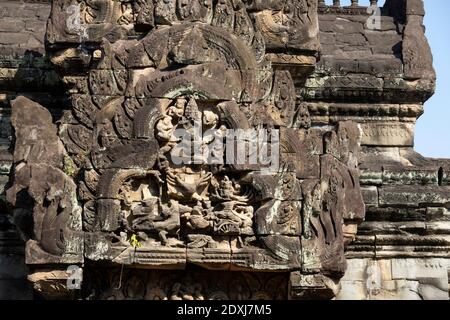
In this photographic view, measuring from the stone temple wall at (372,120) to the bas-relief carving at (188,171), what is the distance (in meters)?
0.28

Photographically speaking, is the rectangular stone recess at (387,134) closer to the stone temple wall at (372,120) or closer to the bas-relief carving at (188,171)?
the stone temple wall at (372,120)

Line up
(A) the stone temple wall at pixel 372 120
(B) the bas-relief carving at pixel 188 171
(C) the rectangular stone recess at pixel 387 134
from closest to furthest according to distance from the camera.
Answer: (B) the bas-relief carving at pixel 188 171, (A) the stone temple wall at pixel 372 120, (C) the rectangular stone recess at pixel 387 134

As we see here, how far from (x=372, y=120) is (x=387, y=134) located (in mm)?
198

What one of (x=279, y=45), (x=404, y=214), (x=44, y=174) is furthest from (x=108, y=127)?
(x=404, y=214)

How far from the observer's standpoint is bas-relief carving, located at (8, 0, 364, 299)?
36.5ft

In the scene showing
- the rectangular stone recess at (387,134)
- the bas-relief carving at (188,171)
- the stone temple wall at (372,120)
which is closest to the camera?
the bas-relief carving at (188,171)

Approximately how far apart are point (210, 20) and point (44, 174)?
1.85 meters

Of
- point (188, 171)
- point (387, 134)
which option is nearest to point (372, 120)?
point (387, 134)

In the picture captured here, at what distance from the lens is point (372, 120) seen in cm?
1328

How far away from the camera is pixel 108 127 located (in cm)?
1130

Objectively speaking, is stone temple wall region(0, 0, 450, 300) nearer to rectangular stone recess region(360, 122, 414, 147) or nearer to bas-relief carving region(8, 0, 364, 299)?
rectangular stone recess region(360, 122, 414, 147)

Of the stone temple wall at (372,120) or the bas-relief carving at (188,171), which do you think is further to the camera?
the stone temple wall at (372,120)

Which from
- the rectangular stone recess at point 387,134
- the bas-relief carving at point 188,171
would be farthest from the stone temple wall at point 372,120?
the bas-relief carving at point 188,171

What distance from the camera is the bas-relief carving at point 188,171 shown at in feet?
36.5
